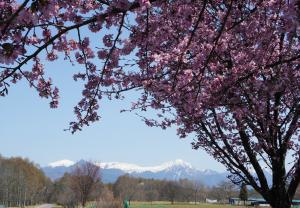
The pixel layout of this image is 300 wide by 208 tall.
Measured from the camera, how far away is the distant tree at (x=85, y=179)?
53.4m

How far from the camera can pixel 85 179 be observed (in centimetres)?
5338

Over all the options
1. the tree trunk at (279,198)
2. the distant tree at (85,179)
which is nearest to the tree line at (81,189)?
the distant tree at (85,179)

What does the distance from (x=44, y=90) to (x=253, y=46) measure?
3.35 metres

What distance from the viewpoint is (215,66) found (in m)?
7.51

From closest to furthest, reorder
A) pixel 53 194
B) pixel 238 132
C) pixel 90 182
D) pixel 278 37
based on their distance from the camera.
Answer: pixel 278 37 → pixel 238 132 → pixel 90 182 → pixel 53 194

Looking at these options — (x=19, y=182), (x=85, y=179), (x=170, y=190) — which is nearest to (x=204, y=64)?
(x=85, y=179)

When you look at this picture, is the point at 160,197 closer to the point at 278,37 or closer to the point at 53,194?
the point at 53,194

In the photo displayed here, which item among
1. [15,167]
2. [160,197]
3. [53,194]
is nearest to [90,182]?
[15,167]

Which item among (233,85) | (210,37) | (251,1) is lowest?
(233,85)

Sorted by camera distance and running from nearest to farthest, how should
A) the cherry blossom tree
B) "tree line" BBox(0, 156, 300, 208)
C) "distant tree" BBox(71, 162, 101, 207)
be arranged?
the cherry blossom tree, "distant tree" BBox(71, 162, 101, 207), "tree line" BBox(0, 156, 300, 208)

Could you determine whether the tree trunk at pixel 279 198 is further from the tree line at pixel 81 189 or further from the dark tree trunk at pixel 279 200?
the tree line at pixel 81 189

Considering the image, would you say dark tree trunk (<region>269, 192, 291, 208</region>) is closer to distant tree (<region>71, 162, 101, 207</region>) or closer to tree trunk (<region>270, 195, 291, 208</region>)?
tree trunk (<region>270, 195, 291, 208</region>)

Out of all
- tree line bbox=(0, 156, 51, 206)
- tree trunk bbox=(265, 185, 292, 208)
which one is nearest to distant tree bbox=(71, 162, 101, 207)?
tree trunk bbox=(265, 185, 292, 208)

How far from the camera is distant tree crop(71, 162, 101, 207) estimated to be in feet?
175
